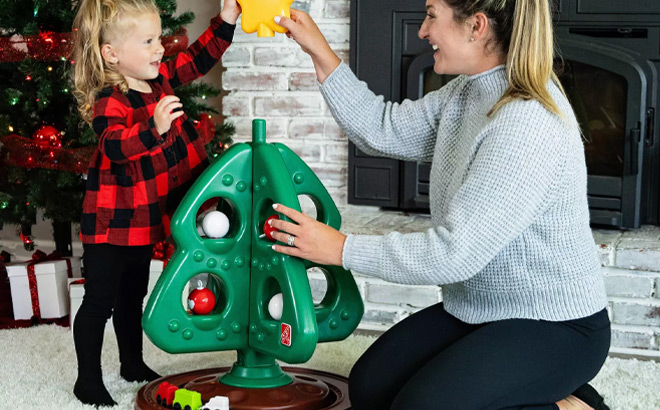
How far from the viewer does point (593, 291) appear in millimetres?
1483

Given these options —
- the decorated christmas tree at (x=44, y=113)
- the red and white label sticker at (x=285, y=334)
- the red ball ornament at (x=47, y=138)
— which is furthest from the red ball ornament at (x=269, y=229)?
the red ball ornament at (x=47, y=138)

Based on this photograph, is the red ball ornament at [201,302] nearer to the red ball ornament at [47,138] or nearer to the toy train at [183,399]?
the toy train at [183,399]

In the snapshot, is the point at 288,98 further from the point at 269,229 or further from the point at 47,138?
the point at 269,229

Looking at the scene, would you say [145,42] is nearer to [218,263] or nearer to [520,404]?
[218,263]

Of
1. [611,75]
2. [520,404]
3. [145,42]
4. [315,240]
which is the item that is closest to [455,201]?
[315,240]

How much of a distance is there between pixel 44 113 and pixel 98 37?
844mm

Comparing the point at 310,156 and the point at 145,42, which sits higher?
the point at 145,42

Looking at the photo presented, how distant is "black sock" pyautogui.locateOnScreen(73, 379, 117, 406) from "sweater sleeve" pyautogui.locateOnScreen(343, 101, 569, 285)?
26.4 inches

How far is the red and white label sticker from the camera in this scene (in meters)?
1.55

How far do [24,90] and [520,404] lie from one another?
1665 mm

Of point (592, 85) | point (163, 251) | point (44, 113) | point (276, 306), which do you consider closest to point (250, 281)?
point (276, 306)

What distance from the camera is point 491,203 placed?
135 cm

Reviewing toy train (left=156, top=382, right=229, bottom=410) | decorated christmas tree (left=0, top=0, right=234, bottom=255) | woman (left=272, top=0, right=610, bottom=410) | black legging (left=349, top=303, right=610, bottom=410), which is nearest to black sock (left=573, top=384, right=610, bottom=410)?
woman (left=272, top=0, right=610, bottom=410)

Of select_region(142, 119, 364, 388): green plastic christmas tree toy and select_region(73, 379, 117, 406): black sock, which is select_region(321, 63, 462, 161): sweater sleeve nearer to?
select_region(142, 119, 364, 388): green plastic christmas tree toy
